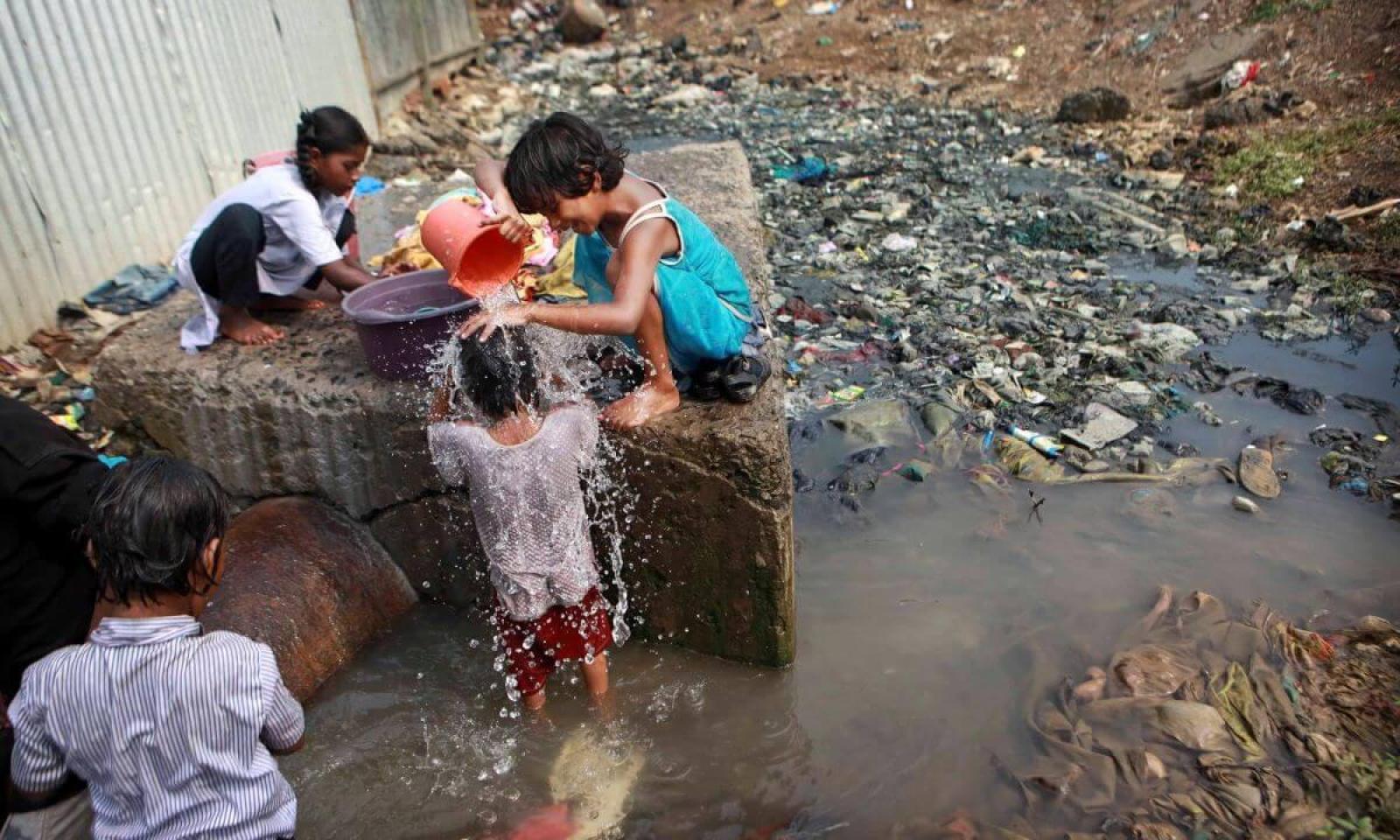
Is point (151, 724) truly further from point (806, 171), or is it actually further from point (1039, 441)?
point (806, 171)

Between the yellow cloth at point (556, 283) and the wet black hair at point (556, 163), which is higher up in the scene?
the wet black hair at point (556, 163)

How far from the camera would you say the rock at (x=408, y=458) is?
2549 millimetres

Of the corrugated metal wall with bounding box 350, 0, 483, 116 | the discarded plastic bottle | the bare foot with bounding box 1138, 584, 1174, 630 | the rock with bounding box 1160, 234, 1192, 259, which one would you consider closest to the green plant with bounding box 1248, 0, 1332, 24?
the rock with bounding box 1160, 234, 1192, 259

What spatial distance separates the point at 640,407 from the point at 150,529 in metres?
1.28

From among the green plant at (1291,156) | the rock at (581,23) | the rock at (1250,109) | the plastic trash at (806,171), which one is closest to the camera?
the green plant at (1291,156)

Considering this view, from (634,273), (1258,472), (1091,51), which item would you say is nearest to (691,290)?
Answer: (634,273)

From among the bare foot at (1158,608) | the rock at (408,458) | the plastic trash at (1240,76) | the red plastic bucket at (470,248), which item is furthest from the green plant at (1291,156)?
the red plastic bucket at (470,248)

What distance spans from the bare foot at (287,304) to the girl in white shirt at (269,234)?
173 mm

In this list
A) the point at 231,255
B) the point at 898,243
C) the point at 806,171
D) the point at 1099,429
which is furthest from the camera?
the point at 806,171

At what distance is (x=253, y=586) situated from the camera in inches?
108

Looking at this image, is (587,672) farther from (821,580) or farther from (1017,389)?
(1017,389)

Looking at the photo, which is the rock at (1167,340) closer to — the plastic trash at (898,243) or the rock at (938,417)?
the rock at (938,417)

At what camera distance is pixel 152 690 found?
5.10ft

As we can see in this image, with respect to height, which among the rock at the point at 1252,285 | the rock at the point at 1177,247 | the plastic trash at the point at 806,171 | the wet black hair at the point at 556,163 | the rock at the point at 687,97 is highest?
the wet black hair at the point at 556,163
